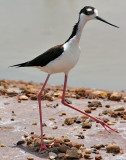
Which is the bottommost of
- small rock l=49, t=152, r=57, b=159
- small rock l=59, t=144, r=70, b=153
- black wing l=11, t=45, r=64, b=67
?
small rock l=49, t=152, r=57, b=159

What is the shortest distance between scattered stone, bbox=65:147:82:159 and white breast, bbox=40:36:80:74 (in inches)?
56.2

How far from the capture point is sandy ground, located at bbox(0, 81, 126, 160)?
561cm

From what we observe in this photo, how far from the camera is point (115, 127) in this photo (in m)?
6.83

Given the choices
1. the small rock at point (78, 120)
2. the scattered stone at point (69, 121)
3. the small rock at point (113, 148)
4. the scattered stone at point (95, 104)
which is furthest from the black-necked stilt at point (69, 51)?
the scattered stone at point (95, 104)

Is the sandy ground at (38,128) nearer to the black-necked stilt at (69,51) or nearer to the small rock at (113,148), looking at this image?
the small rock at (113,148)

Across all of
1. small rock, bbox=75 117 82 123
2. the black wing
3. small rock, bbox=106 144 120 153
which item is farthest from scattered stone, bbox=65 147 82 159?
small rock, bbox=75 117 82 123

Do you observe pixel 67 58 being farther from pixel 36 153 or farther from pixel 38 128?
pixel 38 128

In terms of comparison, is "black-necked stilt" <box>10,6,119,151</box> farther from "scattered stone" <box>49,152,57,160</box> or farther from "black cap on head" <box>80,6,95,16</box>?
"scattered stone" <box>49,152,57,160</box>

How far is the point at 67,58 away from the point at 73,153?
163 centimetres

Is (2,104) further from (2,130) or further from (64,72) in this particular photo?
(64,72)

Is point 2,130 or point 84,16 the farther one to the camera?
point 2,130

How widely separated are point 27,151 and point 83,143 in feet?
3.56

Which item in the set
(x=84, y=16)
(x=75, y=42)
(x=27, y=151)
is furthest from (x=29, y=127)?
(x=84, y=16)

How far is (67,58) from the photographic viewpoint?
5.60 m
